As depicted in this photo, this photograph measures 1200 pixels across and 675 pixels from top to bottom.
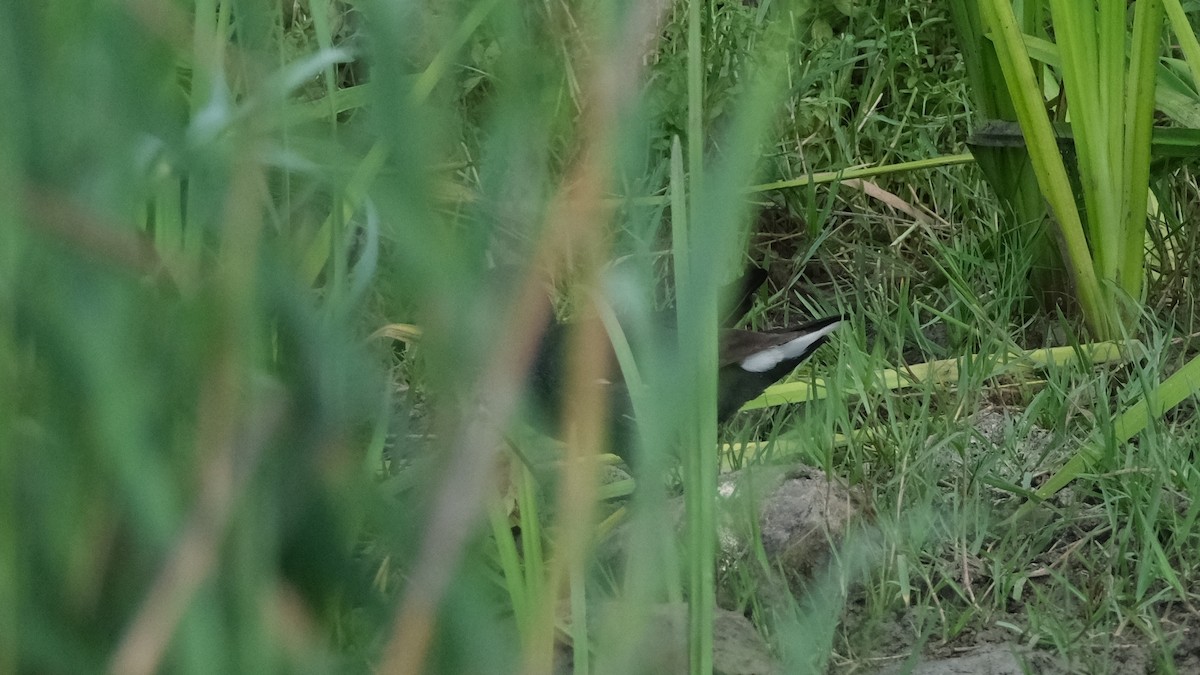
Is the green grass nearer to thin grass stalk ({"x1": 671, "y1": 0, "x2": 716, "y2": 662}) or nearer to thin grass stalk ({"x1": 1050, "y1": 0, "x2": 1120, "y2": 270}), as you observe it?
thin grass stalk ({"x1": 671, "y1": 0, "x2": 716, "y2": 662})

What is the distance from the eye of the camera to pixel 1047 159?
2008mm

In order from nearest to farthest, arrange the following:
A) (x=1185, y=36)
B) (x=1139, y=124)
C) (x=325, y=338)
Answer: (x=325, y=338) < (x=1185, y=36) < (x=1139, y=124)

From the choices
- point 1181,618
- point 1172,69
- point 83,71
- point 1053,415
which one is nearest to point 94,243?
point 83,71

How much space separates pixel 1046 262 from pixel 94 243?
74.2 inches

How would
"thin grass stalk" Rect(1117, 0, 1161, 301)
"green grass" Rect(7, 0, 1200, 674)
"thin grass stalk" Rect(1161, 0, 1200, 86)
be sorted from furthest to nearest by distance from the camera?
"thin grass stalk" Rect(1117, 0, 1161, 301), "thin grass stalk" Rect(1161, 0, 1200, 86), "green grass" Rect(7, 0, 1200, 674)

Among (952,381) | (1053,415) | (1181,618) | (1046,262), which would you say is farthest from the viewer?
(1046,262)

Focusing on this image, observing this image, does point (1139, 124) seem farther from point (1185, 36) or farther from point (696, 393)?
point (696, 393)

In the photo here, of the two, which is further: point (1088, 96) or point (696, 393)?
point (1088, 96)

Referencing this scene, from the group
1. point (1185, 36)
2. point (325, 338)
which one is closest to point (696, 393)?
point (325, 338)

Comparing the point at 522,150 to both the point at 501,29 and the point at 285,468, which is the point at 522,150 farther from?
the point at 285,468

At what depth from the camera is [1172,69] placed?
7.24ft

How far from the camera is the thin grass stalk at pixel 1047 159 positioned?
1997 mm

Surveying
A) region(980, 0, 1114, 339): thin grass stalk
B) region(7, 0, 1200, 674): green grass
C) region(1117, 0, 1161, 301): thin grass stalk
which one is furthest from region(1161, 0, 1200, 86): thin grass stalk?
region(7, 0, 1200, 674): green grass

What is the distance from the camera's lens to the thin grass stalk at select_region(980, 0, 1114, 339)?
6.55 feet
